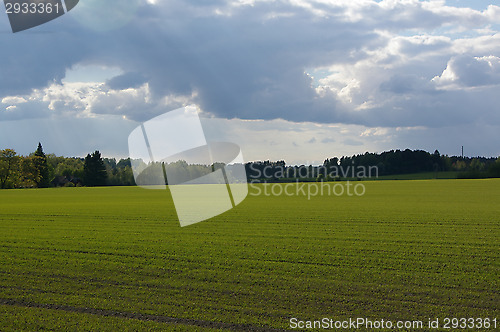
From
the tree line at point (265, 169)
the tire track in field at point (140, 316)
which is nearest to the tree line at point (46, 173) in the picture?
the tree line at point (265, 169)

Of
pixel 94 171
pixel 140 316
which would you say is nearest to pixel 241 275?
pixel 140 316

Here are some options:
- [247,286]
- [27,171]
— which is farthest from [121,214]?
[27,171]

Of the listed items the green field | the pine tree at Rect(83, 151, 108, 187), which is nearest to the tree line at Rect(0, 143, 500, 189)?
the pine tree at Rect(83, 151, 108, 187)

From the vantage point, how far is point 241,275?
1347 cm

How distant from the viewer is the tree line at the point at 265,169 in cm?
10800

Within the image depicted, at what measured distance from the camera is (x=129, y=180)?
122 metres

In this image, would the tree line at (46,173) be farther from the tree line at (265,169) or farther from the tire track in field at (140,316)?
the tire track in field at (140,316)

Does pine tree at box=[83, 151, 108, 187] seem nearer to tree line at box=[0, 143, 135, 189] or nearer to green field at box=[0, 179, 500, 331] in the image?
tree line at box=[0, 143, 135, 189]

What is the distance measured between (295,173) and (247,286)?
12429 cm

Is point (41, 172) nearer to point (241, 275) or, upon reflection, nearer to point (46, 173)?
point (46, 173)

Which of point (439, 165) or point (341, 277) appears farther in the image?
point (439, 165)

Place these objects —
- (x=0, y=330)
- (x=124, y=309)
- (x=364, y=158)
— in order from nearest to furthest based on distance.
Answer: (x=0, y=330), (x=124, y=309), (x=364, y=158)

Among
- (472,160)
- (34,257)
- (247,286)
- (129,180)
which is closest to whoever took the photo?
(247,286)

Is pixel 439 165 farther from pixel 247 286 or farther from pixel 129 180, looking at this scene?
pixel 247 286
